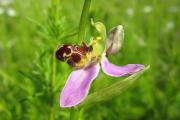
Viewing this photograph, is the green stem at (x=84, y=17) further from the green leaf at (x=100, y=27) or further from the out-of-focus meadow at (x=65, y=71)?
the out-of-focus meadow at (x=65, y=71)

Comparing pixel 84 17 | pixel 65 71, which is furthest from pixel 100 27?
pixel 65 71

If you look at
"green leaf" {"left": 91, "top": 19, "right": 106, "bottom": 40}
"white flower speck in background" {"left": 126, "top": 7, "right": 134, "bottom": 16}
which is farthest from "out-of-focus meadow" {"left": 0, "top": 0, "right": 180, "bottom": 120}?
"green leaf" {"left": 91, "top": 19, "right": 106, "bottom": 40}

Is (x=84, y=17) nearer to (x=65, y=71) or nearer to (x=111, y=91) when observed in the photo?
(x=111, y=91)

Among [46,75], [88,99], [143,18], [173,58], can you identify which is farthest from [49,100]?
[143,18]

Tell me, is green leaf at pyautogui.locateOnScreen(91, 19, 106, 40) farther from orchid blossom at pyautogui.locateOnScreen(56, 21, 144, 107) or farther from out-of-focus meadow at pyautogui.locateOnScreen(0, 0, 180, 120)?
out-of-focus meadow at pyautogui.locateOnScreen(0, 0, 180, 120)

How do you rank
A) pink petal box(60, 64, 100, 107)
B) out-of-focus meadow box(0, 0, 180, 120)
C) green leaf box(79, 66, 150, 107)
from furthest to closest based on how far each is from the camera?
1. out-of-focus meadow box(0, 0, 180, 120)
2. green leaf box(79, 66, 150, 107)
3. pink petal box(60, 64, 100, 107)

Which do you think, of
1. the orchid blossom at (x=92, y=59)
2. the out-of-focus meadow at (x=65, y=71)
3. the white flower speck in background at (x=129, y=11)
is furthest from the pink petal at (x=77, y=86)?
the white flower speck in background at (x=129, y=11)
